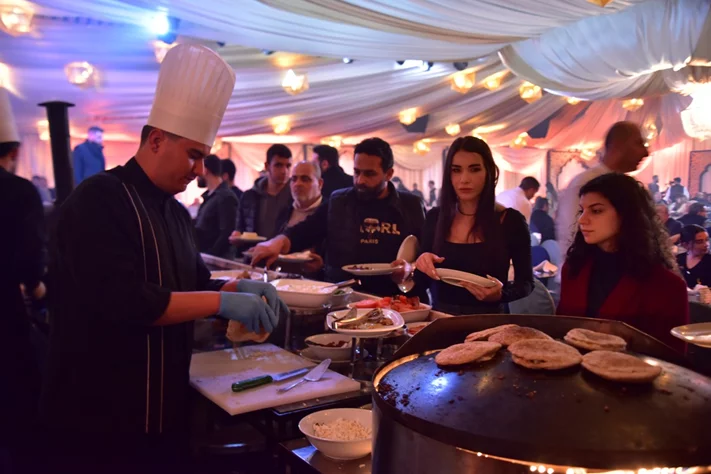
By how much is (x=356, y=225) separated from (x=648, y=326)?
52.8 inches

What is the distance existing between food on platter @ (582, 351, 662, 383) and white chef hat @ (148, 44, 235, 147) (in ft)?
3.71

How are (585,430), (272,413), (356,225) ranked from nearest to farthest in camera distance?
1. (585,430)
2. (272,413)
3. (356,225)

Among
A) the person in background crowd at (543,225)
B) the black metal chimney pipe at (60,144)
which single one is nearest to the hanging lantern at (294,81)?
the black metal chimney pipe at (60,144)

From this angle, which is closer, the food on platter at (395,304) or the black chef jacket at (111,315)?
the black chef jacket at (111,315)

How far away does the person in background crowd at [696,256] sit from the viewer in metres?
3.78

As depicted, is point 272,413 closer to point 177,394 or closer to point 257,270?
point 177,394

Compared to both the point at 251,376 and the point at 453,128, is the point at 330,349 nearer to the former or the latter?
the point at 251,376

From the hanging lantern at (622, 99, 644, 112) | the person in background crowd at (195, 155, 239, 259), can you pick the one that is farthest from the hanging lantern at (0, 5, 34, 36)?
the hanging lantern at (622, 99, 644, 112)

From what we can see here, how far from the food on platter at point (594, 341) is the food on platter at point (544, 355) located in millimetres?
53

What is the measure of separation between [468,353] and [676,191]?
279 inches

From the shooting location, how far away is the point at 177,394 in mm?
1508

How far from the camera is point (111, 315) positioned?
1.33 meters

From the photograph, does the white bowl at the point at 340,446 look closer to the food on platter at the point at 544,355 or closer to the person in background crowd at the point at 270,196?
the food on platter at the point at 544,355

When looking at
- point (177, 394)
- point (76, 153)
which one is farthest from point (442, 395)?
point (76, 153)
